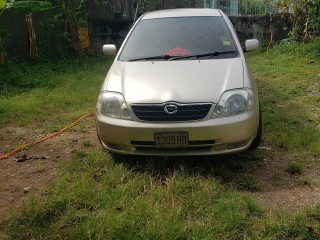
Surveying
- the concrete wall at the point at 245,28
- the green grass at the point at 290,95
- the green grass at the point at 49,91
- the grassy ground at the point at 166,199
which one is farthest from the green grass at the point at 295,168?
the concrete wall at the point at 245,28

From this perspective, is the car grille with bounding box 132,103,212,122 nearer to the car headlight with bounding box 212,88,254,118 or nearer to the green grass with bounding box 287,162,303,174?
the car headlight with bounding box 212,88,254,118

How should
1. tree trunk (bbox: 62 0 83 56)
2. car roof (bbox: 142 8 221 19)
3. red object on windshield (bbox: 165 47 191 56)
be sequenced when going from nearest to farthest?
red object on windshield (bbox: 165 47 191 56) < car roof (bbox: 142 8 221 19) < tree trunk (bbox: 62 0 83 56)

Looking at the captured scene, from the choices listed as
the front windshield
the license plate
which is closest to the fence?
the front windshield

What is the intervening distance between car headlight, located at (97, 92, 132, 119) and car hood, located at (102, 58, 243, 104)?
0.19 ft

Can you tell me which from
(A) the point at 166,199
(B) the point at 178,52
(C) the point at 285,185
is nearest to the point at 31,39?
(B) the point at 178,52

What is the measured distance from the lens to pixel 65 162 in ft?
12.5

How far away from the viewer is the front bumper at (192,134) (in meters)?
3.12

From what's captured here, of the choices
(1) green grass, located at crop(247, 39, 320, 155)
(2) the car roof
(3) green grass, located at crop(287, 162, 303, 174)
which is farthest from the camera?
(2) the car roof

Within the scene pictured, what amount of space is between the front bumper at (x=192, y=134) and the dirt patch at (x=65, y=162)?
46cm

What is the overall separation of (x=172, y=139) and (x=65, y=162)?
132 centimetres

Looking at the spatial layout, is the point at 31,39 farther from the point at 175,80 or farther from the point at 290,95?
the point at 175,80

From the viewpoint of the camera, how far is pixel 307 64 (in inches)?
329

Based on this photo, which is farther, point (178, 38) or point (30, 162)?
point (178, 38)

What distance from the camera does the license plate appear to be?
3141mm
